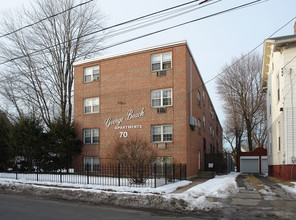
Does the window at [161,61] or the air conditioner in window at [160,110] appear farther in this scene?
the window at [161,61]

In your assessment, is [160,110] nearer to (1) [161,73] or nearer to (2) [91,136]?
(1) [161,73]

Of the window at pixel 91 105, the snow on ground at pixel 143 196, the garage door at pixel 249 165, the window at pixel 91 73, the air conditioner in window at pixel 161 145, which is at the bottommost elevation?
the garage door at pixel 249 165

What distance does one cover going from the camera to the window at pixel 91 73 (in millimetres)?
23812

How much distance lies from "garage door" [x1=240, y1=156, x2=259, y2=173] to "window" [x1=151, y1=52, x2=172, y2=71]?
71.4ft

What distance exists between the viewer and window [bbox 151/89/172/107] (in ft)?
66.8

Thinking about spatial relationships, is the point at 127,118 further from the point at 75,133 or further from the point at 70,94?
the point at 70,94

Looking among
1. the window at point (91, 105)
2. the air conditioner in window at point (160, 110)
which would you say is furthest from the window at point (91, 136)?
the air conditioner in window at point (160, 110)

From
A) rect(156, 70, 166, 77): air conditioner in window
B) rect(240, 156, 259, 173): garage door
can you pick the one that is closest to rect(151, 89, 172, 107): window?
rect(156, 70, 166, 77): air conditioner in window

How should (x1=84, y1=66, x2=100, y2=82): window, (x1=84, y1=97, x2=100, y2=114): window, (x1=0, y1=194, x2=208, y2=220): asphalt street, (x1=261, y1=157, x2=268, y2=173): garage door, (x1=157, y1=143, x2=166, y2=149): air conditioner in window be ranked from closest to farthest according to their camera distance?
(x1=0, y1=194, x2=208, y2=220): asphalt street < (x1=157, y1=143, x2=166, y2=149): air conditioner in window < (x1=84, y1=97, x2=100, y2=114): window < (x1=84, y1=66, x2=100, y2=82): window < (x1=261, y1=157, x2=268, y2=173): garage door

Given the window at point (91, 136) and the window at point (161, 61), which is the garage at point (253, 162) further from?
the window at point (91, 136)

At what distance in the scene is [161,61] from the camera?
20.8m

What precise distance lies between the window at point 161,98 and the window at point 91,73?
5697 mm

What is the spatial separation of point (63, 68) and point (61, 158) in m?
10.0

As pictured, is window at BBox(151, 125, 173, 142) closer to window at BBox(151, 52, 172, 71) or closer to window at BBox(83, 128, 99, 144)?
window at BBox(151, 52, 172, 71)
